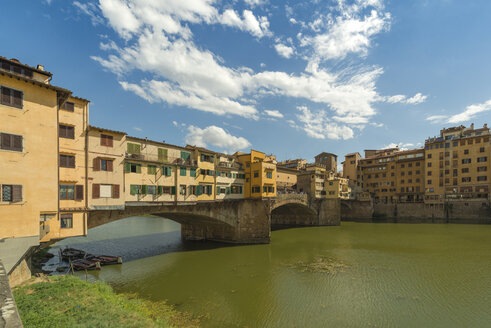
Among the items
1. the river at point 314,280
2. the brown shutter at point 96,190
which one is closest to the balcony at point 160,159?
the brown shutter at point 96,190

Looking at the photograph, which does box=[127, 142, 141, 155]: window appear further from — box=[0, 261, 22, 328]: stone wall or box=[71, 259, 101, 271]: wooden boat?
box=[0, 261, 22, 328]: stone wall

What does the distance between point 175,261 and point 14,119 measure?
23.9 metres

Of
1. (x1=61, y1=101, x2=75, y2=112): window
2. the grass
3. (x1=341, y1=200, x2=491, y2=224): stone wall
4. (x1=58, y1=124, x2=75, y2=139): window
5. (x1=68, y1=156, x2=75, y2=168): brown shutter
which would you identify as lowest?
(x1=341, y1=200, x2=491, y2=224): stone wall

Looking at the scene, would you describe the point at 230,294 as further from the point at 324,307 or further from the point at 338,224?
the point at 338,224

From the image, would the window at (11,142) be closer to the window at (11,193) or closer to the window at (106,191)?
the window at (11,193)

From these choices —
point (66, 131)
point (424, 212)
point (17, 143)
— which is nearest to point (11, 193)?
point (17, 143)

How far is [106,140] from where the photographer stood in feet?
81.1

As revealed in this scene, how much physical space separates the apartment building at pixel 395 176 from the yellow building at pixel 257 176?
64509mm

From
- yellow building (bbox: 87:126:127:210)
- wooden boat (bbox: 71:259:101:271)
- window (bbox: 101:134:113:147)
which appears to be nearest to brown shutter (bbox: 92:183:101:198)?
yellow building (bbox: 87:126:127:210)

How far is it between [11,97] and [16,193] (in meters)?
7.20

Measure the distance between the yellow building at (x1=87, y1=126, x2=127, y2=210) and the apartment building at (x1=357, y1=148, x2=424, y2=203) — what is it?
298ft

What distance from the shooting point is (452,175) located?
72.8 m

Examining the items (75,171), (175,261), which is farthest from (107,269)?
(75,171)

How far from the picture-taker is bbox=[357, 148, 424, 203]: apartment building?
270ft
